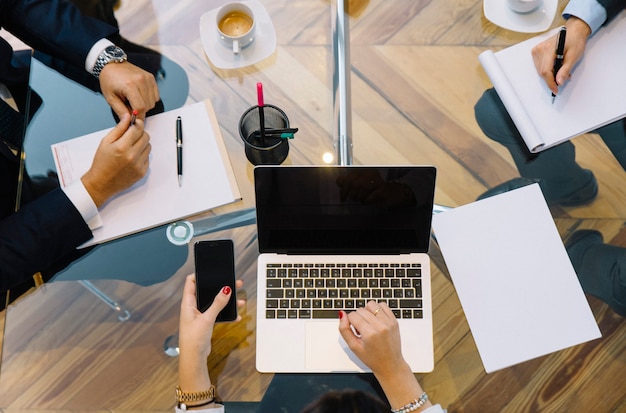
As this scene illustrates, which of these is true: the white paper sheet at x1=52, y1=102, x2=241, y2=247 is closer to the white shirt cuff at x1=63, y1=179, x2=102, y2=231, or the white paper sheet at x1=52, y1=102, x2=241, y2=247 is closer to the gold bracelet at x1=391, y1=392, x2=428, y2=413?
the white shirt cuff at x1=63, y1=179, x2=102, y2=231

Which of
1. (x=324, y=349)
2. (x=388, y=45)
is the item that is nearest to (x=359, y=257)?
(x=324, y=349)

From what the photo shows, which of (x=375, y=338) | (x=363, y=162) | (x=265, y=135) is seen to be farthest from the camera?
(x=363, y=162)

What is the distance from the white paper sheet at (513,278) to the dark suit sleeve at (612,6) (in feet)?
1.43

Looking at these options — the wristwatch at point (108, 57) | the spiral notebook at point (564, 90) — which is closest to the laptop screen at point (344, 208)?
the spiral notebook at point (564, 90)

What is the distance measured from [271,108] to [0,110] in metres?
0.68

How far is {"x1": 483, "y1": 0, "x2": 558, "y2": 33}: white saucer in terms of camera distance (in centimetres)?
133

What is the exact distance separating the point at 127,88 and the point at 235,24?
0.29 meters

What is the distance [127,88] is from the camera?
127cm

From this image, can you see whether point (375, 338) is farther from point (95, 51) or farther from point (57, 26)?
point (57, 26)

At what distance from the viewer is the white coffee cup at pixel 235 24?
1294 millimetres

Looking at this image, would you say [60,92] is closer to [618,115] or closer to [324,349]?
[324,349]

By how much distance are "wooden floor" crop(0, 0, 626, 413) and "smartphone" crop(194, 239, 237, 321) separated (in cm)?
6

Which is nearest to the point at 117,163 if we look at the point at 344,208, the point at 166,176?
the point at 166,176

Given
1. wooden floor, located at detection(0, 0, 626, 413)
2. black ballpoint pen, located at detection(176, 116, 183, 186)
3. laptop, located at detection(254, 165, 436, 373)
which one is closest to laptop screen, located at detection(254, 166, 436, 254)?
laptop, located at detection(254, 165, 436, 373)
